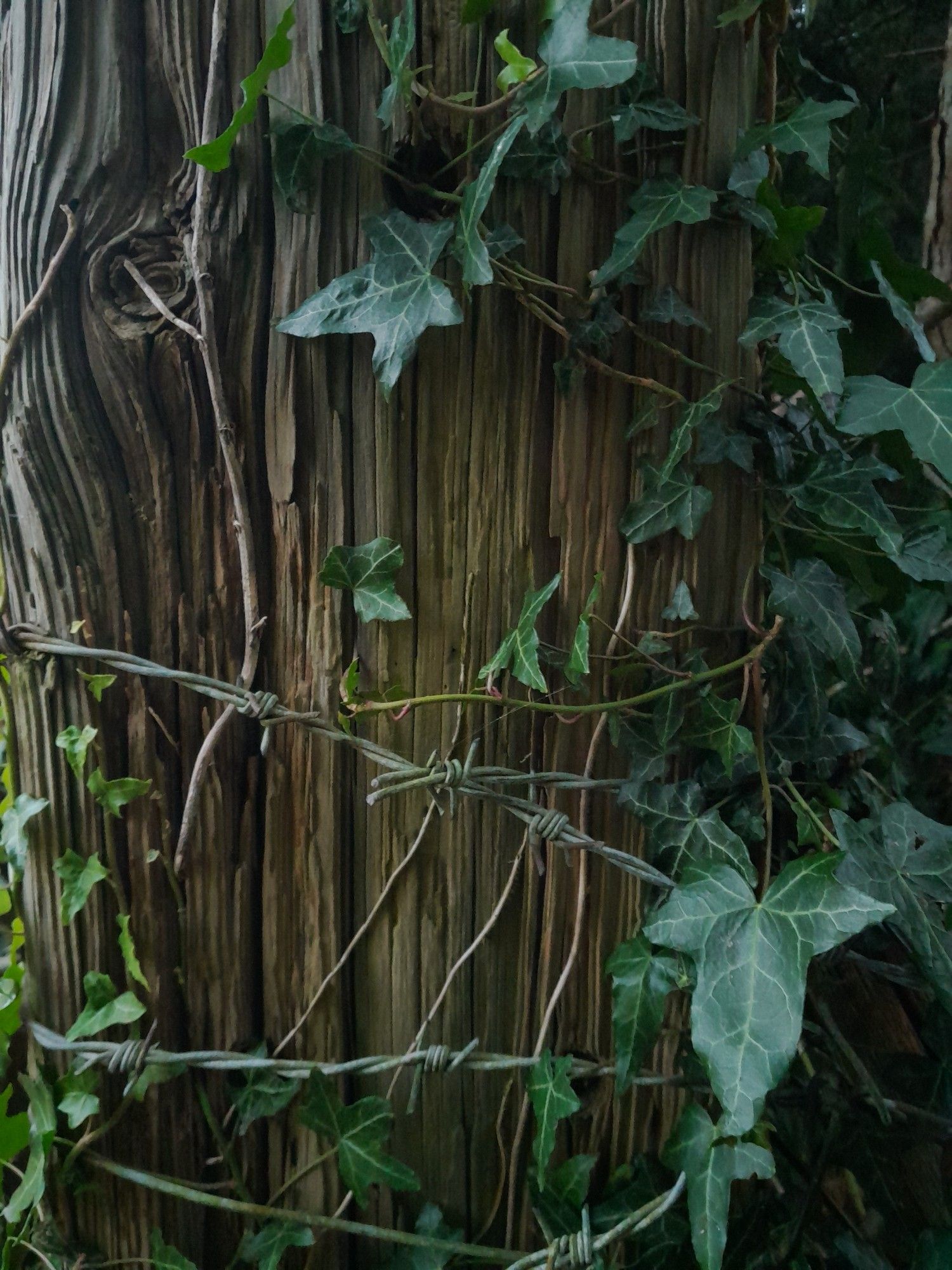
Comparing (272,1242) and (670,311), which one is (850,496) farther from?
(272,1242)

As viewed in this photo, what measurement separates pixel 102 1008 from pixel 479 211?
840mm

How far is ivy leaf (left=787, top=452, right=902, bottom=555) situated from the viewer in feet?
2.44

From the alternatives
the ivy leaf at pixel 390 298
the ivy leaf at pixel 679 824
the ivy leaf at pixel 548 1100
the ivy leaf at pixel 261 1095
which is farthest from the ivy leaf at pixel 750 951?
the ivy leaf at pixel 390 298

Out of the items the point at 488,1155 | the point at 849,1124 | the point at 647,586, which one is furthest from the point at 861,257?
the point at 488,1155

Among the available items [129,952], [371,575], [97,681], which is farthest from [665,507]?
[129,952]

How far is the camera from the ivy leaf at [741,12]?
70 cm

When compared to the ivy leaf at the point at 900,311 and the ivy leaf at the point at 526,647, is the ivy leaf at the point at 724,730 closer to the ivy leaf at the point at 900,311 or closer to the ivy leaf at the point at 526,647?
the ivy leaf at the point at 526,647

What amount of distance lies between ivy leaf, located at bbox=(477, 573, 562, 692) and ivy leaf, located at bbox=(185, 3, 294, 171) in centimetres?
47

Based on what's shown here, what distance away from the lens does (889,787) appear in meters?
1.17

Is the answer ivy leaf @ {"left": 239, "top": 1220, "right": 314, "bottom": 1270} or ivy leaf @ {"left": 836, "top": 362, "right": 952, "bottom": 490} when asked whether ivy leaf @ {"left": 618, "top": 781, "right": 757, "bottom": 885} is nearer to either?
ivy leaf @ {"left": 836, "top": 362, "right": 952, "bottom": 490}

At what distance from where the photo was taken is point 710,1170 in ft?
2.32

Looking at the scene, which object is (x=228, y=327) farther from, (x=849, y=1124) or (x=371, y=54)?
(x=849, y=1124)

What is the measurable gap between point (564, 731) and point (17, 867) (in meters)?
0.59

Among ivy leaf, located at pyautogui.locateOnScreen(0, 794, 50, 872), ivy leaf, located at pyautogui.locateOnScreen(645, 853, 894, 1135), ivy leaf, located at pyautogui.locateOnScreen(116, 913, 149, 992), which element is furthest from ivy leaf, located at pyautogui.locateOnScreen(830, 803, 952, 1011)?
ivy leaf, located at pyautogui.locateOnScreen(0, 794, 50, 872)
